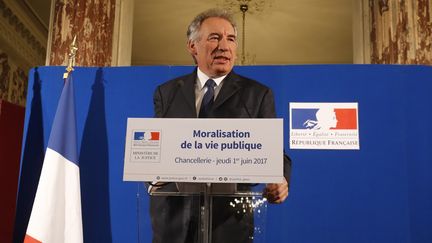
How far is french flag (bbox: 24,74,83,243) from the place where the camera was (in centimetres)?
299

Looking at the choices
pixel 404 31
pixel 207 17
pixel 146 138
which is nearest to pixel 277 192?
pixel 146 138

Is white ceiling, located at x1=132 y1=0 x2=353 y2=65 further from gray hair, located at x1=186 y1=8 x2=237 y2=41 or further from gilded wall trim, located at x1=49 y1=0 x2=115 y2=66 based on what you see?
gray hair, located at x1=186 y1=8 x2=237 y2=41

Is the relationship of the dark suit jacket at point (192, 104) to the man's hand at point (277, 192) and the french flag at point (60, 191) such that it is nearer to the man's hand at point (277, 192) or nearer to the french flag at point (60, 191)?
the man's hand at point (277, 192)

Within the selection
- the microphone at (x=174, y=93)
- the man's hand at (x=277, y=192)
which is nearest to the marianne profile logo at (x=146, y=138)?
the man's hand at (x=277, y=192)

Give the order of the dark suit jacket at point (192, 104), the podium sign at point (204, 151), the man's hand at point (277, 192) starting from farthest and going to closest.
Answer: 1. the man's hand at point (277, 192)
2. the dark suit jacket at point (192, 104)
3. the podium sign at point (204, 151)

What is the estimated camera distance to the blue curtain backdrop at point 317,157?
324 centimetres

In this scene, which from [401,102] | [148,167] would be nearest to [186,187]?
[148,167]

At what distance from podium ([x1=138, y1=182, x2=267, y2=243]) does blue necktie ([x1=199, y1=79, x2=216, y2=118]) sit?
0.93 metres

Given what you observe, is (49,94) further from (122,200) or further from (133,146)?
(133,146)

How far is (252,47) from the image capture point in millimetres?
10070

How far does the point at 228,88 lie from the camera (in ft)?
10.9

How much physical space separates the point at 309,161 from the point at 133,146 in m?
1.40

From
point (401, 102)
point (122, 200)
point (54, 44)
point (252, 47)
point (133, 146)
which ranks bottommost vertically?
point (122, 200)

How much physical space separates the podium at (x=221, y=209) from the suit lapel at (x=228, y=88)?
3.18 feet
